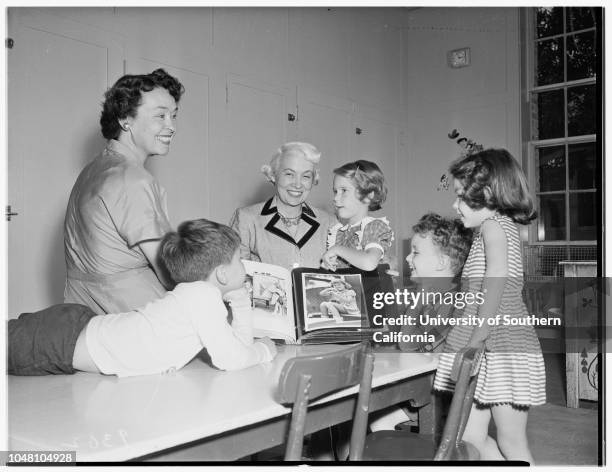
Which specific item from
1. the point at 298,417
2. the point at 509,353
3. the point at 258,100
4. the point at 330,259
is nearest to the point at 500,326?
the point at 509,353

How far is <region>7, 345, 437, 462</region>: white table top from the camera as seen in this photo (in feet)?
2.90

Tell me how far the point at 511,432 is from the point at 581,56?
98cm

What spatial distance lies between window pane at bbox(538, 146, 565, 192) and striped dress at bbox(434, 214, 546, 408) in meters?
0.39

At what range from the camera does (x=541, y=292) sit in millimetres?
1687

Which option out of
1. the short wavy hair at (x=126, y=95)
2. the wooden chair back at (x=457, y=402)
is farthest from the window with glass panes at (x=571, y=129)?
the short wavy hair at (x=126, y=95)

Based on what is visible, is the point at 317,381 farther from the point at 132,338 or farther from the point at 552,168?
the point at 552,168

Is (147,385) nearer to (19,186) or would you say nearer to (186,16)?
(19,186)

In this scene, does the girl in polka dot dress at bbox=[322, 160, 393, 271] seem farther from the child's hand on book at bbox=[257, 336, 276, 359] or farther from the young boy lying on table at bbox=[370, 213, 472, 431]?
the child's hand on book at bbox=[257, 336, 276, 359]

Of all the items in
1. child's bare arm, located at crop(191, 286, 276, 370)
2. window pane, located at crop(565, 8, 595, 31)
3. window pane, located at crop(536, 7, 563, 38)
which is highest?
window pane, located at crop(536, 7, 563, 38)

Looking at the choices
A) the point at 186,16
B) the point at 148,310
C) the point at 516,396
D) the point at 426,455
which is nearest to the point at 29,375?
the point at 148,310

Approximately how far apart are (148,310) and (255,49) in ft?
9.10

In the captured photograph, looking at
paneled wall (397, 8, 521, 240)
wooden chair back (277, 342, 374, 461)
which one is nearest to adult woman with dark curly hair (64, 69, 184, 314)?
wooden chair back (277, 342, 374, 461)

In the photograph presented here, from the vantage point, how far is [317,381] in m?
1.07
